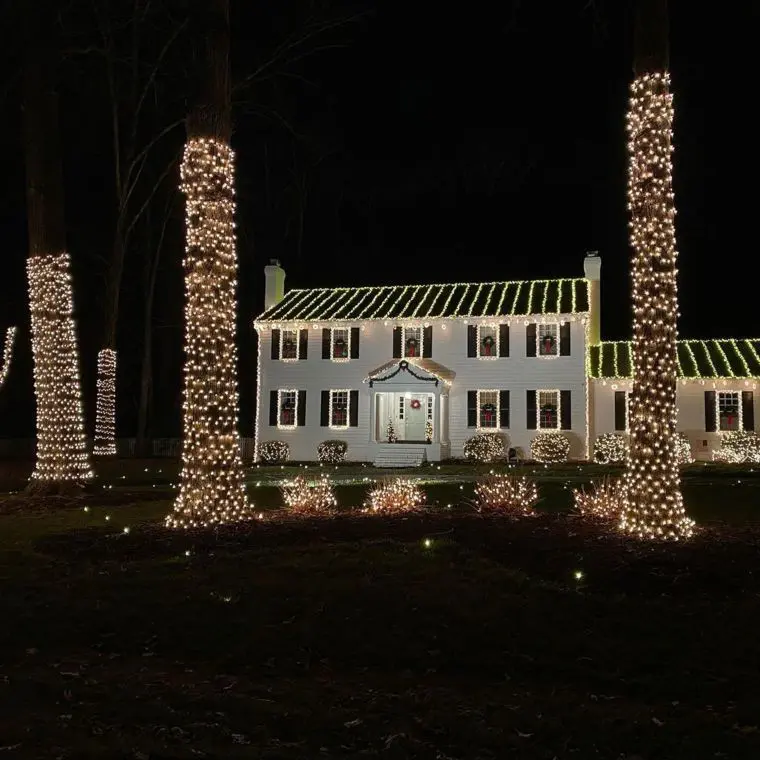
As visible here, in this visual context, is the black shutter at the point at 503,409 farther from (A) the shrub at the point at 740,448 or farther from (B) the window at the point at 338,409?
(A) the shrub at the point at 740,448

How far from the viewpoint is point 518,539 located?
9.40 meters

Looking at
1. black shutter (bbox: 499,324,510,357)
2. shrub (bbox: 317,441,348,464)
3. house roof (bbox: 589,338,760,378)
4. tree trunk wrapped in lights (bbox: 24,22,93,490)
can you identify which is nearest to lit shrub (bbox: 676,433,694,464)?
house roof (bbox: 589,338,760,378)

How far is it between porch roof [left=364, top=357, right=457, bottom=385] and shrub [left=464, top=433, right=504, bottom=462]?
2318mm

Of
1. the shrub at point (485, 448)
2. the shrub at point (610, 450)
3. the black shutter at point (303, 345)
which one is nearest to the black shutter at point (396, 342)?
the black shutter at point (303, 345)

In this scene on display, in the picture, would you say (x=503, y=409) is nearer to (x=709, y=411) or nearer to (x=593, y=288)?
(x=593, y=288)

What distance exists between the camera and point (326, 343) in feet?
98.6

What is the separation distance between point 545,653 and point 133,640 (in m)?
3.10

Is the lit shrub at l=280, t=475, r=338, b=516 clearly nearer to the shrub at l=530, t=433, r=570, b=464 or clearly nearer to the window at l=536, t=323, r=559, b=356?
the shrub at l=530, t=433, r=570, b=464

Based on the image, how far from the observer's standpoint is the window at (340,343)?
1177 inches

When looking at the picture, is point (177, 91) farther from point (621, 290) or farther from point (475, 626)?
point (621, 290)

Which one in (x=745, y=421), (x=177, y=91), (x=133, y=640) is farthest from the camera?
(x=745, y=421)

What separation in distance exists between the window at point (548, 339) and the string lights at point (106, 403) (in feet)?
47.1

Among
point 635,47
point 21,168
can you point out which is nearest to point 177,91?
point 21,168

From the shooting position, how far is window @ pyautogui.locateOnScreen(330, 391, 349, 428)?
1166 inches
